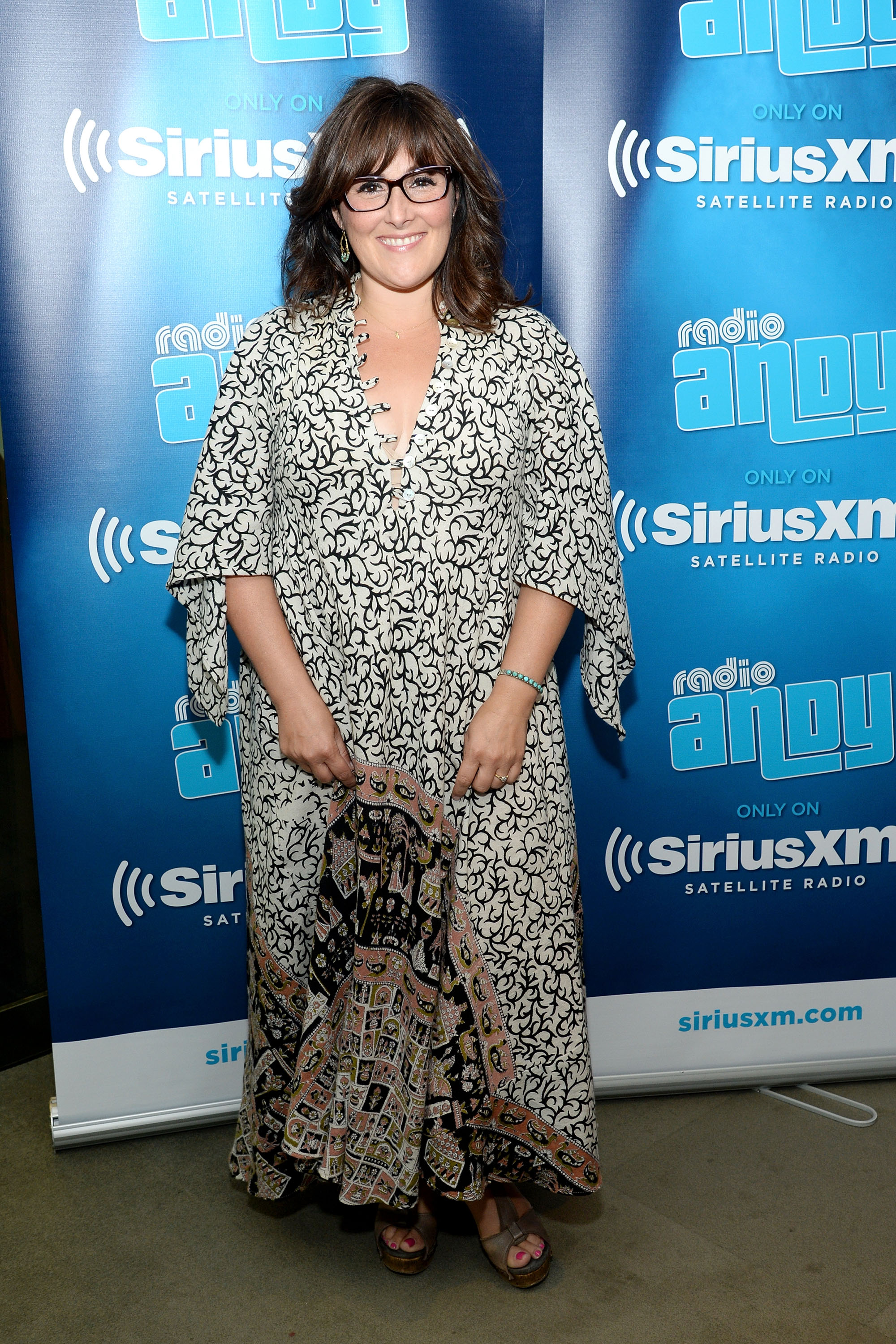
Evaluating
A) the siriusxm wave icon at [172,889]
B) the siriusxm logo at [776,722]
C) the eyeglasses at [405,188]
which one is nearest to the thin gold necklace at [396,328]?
the eyeglasses at [405,188]

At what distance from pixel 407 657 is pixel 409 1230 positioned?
1057 millimetres

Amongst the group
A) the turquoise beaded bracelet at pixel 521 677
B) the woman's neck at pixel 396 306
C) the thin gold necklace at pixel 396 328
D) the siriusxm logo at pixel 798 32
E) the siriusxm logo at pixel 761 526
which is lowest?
the turquoise beaded bracelet at pixel 521 677

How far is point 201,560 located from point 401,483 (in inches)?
13.2

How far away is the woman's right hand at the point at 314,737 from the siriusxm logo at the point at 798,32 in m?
1.36

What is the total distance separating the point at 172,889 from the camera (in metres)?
2.40

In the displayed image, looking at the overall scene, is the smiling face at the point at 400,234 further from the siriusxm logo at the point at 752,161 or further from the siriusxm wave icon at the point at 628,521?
the siriusxm wave icon at the point at 628,521

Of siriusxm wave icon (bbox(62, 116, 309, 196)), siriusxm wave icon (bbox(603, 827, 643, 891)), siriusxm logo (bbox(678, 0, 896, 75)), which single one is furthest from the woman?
siriusxm logo (bbox(678, 0, 896, 75))

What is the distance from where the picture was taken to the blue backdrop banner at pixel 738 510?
2.15 metres

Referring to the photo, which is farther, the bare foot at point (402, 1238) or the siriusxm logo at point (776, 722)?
the siriusxm logo at point (776, 722)

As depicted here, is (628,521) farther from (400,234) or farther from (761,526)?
(400,234)

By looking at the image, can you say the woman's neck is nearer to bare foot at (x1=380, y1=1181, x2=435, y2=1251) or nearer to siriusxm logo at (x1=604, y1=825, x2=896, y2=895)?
siriusxm logo at (x1=604, y1=825, x2=896, y2=895)

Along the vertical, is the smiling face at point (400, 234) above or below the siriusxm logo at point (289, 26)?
below

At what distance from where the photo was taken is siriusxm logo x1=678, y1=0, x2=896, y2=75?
2113 millimetres

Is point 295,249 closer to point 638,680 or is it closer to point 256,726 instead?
point 256,726
